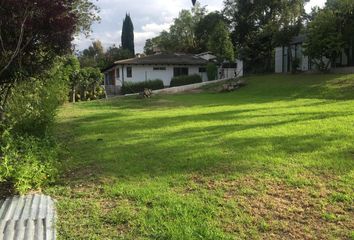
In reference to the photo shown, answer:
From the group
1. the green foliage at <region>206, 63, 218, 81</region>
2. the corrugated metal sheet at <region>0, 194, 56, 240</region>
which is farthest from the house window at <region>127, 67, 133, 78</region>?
the corrugated metal sheet at <region>0, 194, 56, 240</region>

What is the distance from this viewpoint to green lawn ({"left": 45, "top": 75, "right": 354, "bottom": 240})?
4.23 m

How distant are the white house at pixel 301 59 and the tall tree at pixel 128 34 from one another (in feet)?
125

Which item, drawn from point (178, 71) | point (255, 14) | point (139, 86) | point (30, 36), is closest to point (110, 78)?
point (178, 71)

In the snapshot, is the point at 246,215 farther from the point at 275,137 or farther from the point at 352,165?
the point at 275,137

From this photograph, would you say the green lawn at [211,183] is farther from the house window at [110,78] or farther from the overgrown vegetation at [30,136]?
the house window at [110,78]

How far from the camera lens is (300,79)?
81.1 feet

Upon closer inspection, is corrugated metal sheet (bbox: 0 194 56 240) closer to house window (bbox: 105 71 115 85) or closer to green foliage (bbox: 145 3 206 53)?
house window (bbox: 105 71 115 85)

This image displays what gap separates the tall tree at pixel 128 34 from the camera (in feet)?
225

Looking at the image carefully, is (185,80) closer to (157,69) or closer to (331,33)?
(157,69)

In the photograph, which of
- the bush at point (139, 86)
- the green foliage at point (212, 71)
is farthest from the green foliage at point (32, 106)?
the green foliage at point (212, 71)

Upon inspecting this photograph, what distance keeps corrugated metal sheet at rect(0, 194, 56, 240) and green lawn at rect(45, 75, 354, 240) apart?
13 centimetres

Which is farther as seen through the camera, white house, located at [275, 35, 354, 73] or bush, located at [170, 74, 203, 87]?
bush, located at [170, 74, 203, 87]

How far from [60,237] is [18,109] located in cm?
512

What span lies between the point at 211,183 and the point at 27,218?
2190 mm
